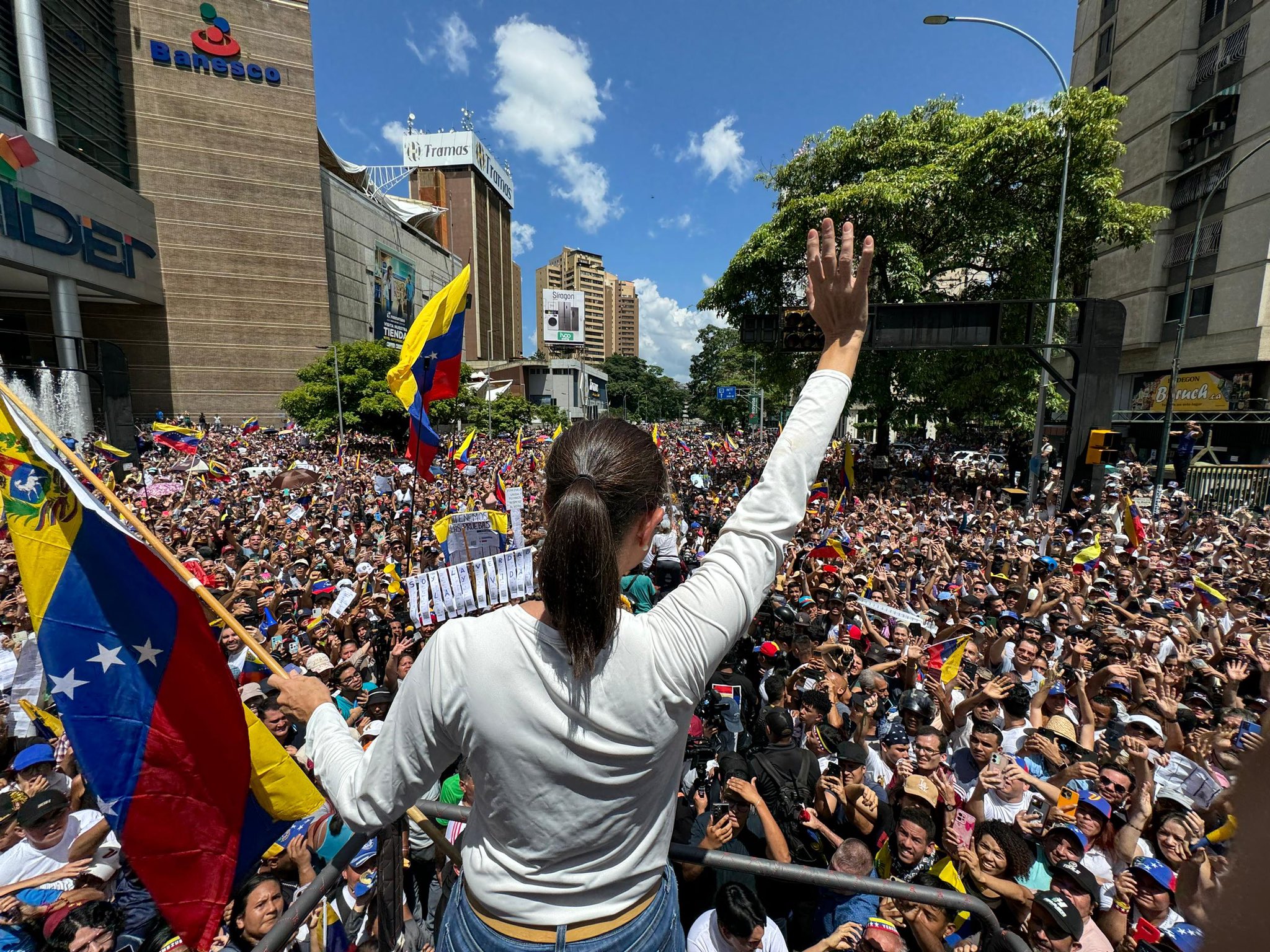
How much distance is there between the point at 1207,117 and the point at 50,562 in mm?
35644

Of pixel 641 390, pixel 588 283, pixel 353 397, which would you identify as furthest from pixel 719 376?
pixel 588 283

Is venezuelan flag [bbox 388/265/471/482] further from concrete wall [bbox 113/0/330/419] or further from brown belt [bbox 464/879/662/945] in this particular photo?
concrete wall [bbox 113/0/330/419]

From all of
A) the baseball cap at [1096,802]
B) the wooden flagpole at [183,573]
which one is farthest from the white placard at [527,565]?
the baseball cap at [1096,802]

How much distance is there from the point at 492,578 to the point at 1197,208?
31568 millimetres

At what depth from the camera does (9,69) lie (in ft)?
101

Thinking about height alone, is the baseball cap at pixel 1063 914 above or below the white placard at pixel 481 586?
above

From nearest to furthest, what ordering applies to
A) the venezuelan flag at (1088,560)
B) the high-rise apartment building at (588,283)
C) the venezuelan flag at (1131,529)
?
the venezuelan flag at (1088,560) < the venezuelan flag at (1131,529) < the high-rise apartment building at (588,283)

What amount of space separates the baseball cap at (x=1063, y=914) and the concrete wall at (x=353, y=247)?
5091 centimetres

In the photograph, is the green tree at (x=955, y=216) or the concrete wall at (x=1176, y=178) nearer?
the green tree at (x=955, y=216)

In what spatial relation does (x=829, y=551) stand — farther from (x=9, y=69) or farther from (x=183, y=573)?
Result: (x=9, y=69)

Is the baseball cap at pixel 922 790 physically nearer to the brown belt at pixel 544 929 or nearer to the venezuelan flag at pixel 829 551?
the brown belt at pixel 544 929

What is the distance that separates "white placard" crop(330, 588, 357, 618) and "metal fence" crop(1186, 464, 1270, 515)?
63.8 feet

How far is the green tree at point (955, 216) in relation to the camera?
16.6 m

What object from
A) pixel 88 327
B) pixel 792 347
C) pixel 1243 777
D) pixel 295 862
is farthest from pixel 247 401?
→ pixel 1243 777
